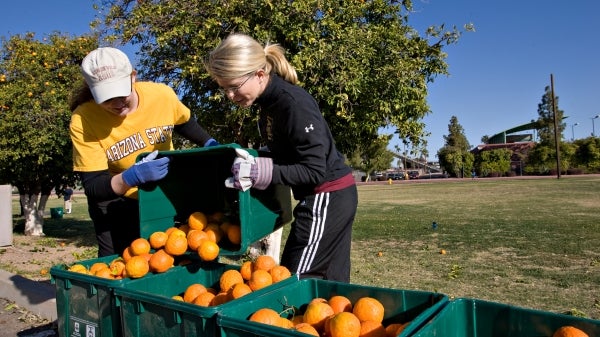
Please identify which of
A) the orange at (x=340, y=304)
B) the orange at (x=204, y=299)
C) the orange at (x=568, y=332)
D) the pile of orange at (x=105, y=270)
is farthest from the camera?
the pile of orange at (x=105, y=270)

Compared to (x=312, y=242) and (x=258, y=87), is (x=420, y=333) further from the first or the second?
(x=258, y=87)

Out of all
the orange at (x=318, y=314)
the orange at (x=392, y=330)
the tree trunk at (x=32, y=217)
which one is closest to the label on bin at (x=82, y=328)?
the orange at (x=318, y=314)

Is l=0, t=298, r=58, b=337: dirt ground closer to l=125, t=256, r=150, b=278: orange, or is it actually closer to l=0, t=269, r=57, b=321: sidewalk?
l=0, t=269, r=57, b=321: sidewalk

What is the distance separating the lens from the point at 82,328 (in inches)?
97.3

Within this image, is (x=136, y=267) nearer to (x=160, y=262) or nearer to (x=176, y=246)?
(x=160, y=262)

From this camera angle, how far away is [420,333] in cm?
145

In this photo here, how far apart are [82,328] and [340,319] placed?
4.96ft

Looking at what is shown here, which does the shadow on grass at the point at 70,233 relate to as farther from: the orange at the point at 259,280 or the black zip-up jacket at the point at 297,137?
the orange at the point at 259,280

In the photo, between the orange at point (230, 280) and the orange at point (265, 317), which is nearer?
the orange at point (265, 317)

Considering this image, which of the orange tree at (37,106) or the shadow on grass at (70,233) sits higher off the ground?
the orange tree at (37,106)

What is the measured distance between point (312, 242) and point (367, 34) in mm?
4251

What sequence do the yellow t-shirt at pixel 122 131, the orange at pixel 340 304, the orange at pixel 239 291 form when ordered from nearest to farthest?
the orange at pixel 340 304 < the orange at pixel 239 291 < the yellow t-shirt at pixel 122 131

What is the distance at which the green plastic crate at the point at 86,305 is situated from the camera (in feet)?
7.45

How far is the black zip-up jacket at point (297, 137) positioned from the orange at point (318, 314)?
2.40 feet
